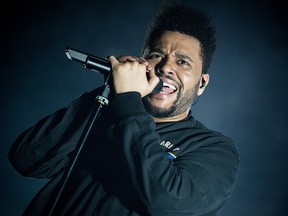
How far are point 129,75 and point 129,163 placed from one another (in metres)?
0.35

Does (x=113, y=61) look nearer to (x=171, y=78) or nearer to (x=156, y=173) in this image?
(x=156, y=173)

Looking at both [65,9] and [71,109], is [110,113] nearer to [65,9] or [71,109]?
[71,109]

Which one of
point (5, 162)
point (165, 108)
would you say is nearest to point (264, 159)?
point (165, 108)

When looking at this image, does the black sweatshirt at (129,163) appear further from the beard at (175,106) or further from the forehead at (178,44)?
the forehead at (178,44)

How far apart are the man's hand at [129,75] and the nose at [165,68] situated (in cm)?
50

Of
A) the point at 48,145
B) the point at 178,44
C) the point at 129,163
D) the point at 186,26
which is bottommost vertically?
the point at 48,145

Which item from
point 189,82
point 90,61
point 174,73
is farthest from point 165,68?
point 90,61

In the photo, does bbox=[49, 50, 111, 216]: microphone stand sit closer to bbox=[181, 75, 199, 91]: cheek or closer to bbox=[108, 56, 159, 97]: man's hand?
bbox=[108, 56, 159, 97]: man's hand

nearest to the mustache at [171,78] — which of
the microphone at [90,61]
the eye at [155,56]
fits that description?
the eye at [155,56]

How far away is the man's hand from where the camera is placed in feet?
3.20

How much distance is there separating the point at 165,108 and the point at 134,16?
3636 millimetres

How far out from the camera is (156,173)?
830mm

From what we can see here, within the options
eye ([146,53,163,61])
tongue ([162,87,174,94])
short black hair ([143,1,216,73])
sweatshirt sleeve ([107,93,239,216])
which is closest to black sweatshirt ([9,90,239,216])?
sweatshirt sleeve ([107,93,239,216])

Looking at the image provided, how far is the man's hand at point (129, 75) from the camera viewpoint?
97 centimetres
